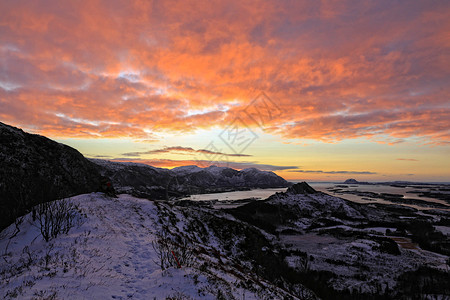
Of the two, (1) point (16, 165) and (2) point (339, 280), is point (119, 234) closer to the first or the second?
(1) point (16, 165)

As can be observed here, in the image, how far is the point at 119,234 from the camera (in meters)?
18.2

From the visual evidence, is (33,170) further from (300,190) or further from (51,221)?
(300,190)

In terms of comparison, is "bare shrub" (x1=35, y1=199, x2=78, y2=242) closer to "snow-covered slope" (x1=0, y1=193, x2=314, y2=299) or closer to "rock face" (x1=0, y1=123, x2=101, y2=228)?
"snow-covered slope" (x1=0, y1=193, x2=314, y2=299)

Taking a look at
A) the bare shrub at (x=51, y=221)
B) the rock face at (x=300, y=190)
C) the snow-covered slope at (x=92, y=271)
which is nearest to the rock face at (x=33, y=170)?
the bare shrub at (x=51, y=221)

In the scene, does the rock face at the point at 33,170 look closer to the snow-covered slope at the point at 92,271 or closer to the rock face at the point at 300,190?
the snow-covered slope at the point at 92,271

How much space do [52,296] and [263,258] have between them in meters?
31.8

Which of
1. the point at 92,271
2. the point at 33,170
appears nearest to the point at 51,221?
the point at 92,271

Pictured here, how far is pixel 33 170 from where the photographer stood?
113 ft

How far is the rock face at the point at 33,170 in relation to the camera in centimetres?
2005

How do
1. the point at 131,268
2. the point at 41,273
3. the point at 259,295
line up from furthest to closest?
the point at 259,295
the point at 131,268
the point at 41,273

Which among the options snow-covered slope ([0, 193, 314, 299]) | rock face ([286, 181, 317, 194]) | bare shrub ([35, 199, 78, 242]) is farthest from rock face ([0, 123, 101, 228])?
rock face ([286, 181, 317, 194])

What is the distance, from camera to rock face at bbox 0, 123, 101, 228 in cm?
2005

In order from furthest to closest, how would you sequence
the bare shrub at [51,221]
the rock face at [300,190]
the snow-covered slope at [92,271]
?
1. the rock face at [300,190]
2. the bare shrub at [51,221]
3. the snow-covered slope at [92,271]

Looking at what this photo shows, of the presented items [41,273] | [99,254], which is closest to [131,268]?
[99,254]
